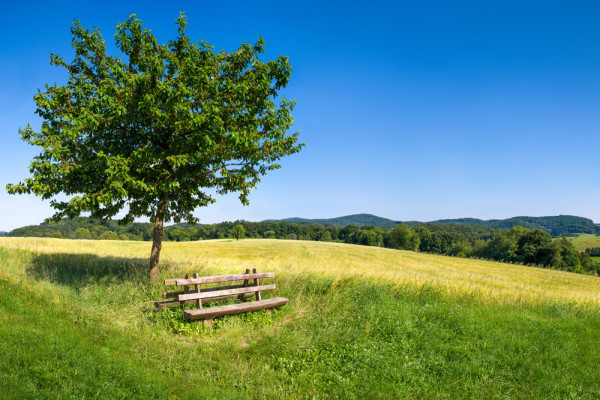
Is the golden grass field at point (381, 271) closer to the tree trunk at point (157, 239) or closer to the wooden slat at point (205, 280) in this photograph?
the tree trunk at point (157, 239)

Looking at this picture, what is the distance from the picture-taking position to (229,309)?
7441 millimetres

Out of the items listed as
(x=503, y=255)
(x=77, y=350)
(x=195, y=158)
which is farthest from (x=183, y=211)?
(x=503, y=255)

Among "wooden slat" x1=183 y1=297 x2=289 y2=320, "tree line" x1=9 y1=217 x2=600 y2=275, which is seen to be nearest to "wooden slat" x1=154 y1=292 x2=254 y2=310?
"wooden slat" x1=183 y1=297 x2=289 y2=320

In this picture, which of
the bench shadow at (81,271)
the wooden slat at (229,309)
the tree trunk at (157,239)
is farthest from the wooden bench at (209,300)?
the bench shadow at (81,271)

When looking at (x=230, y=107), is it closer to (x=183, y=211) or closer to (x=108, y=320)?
(x=183, y=211)

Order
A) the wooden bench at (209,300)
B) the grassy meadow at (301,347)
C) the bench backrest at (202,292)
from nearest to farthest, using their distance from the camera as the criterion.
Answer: the grassy meadow at (301,347) < the wooden bench at (209,300) < the bench backrest at (202,292)

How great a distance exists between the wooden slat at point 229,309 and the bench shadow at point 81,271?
4012 mm

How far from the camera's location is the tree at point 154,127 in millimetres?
7898

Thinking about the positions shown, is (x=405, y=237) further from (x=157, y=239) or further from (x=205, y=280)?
(x=205, y=280)

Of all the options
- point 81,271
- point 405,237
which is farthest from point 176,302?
point 405,237

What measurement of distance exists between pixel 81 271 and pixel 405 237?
8893cm

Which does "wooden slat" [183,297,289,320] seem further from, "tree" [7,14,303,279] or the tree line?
the tree line

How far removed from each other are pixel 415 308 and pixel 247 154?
6671 millimetres

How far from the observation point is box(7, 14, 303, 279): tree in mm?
7898
